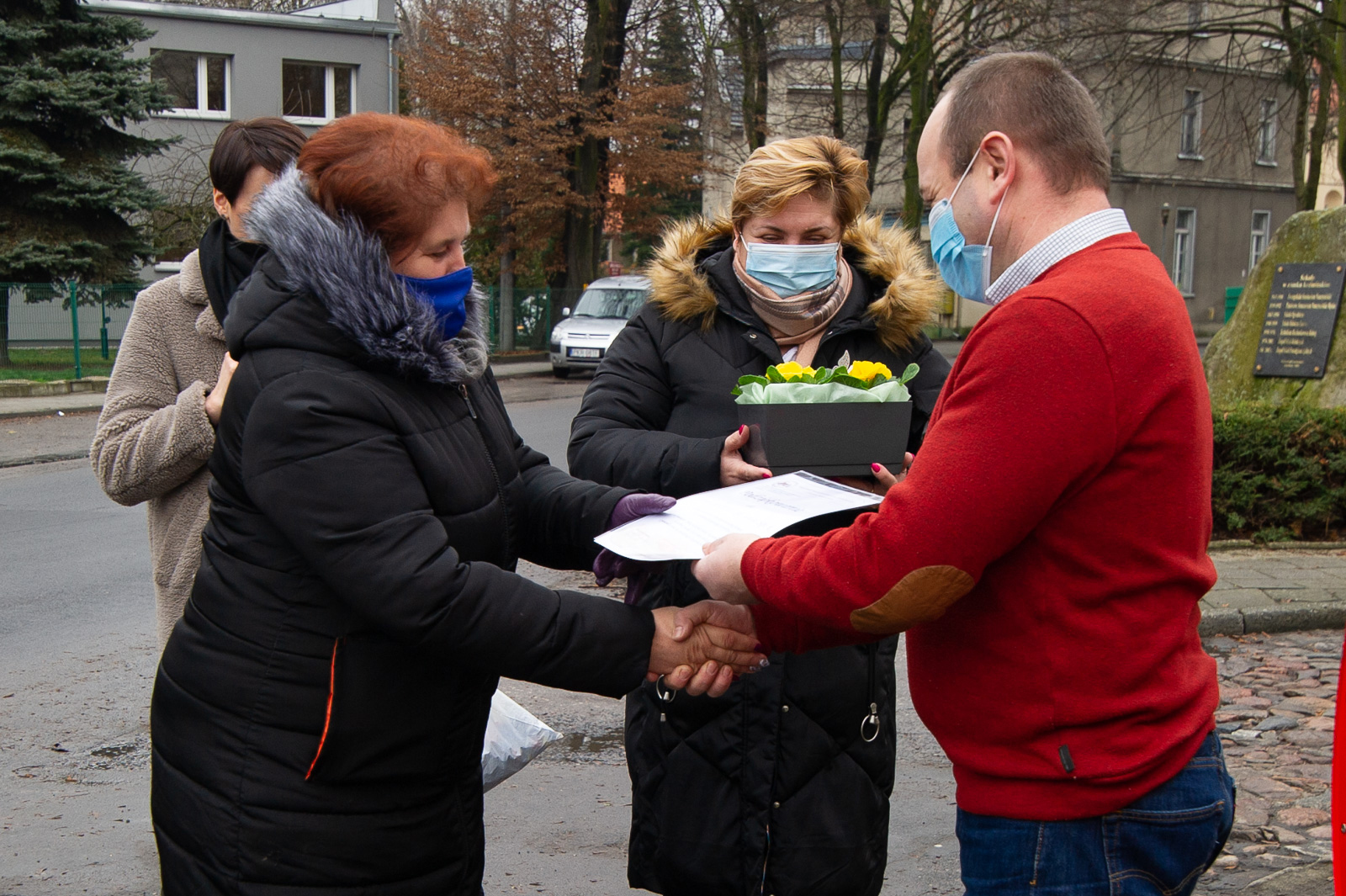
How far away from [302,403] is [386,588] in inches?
13.0

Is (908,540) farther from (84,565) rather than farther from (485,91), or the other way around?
(485,91)

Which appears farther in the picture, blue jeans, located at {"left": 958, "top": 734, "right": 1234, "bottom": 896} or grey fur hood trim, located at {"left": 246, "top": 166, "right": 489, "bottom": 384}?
grey fur hood trim, located at {"left": 246, "top": 166, "right": 489, "bottom": 384}

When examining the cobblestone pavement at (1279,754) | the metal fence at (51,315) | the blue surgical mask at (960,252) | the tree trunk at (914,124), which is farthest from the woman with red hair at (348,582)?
the tree trunk at (914,124)

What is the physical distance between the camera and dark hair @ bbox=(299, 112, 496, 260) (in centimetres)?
211

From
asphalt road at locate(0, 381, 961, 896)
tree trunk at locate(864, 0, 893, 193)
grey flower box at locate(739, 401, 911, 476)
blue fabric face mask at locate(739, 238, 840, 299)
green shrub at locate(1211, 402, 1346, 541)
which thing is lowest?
asphalt road at locate(0, 381, 961, 896)

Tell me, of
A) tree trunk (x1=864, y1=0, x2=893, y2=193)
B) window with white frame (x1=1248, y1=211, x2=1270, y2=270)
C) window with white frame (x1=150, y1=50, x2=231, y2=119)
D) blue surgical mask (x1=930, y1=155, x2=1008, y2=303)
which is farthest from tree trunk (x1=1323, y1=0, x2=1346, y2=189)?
window with white frame (x1=1248, y1=211, x2=1270, y2=270)

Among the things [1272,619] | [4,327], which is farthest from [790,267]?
[4,327]

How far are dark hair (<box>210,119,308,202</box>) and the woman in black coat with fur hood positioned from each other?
96cm

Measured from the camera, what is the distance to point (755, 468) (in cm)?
264

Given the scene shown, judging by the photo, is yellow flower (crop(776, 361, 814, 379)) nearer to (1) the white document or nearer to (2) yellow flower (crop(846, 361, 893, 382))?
(2) yellow flower (crop(846, 361, 893, 382))

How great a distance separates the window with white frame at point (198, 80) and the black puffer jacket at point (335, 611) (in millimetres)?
32989

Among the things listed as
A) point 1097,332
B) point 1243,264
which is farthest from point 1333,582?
point 1243,264

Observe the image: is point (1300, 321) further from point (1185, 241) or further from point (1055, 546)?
point (1185, 241)

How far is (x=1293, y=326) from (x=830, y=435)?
29.2ft
